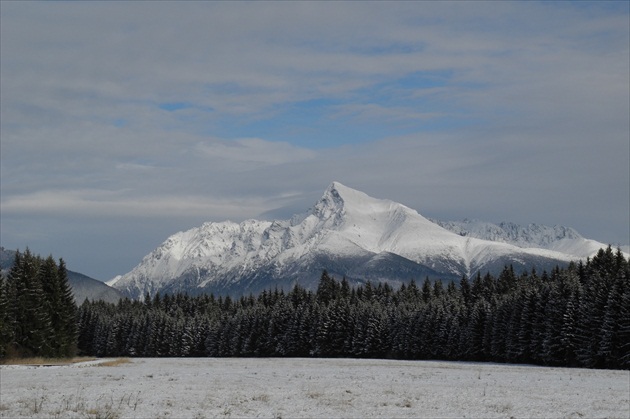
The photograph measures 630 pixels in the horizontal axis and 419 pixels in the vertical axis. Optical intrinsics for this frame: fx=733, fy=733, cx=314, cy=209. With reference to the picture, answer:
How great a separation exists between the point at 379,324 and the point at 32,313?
7444 centimetres

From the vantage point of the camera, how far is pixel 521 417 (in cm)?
2778

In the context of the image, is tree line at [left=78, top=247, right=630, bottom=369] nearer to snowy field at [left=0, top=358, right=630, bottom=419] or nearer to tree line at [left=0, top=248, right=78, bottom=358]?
snowy field at [left=0, top=358, right=630, bottom=419]

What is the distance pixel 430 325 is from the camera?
137500 mm

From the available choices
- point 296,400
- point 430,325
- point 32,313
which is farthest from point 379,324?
point 296,400

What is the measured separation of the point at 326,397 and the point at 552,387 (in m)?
16.7

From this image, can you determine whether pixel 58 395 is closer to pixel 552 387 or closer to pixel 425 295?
pixel 552 387

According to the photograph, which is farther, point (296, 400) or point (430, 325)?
point (430, 325)

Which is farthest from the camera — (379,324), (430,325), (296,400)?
(379,324)

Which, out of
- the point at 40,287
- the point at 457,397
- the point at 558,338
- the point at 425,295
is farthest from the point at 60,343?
the point at 425,295

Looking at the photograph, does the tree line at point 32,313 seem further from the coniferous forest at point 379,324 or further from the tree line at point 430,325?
the tree line at point 430,325

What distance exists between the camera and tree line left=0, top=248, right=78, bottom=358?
8681 cm

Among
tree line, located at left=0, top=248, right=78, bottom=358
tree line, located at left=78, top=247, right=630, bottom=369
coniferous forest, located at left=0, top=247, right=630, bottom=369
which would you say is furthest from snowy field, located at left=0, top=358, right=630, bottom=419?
tree line, located at left=78, top=247, right=630, bottom=369

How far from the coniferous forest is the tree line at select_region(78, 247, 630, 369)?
20cm

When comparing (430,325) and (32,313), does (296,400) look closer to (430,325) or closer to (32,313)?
(32,313)
